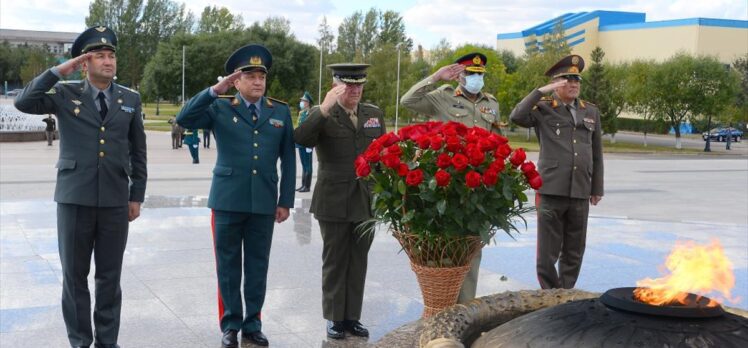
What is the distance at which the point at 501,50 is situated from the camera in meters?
71.5

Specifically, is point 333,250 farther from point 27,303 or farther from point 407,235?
point 27,303

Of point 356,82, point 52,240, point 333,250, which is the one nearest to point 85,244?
point 333,250

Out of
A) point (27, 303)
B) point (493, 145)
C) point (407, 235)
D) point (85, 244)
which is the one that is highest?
point (493, 145)

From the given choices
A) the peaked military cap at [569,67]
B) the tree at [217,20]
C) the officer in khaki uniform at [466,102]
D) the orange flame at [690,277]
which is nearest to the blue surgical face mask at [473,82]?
the officer in khaki uniform at [466,102]

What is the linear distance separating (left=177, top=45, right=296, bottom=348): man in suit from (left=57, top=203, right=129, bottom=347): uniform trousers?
586 millimetres

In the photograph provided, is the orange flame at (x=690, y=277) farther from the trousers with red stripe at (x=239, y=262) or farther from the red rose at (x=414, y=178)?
the trousers with red stripe at (x=239, y=262)

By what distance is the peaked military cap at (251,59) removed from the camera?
14.8 feet

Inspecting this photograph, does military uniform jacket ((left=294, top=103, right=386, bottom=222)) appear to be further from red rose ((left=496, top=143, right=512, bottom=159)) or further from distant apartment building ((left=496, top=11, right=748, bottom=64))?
distant apartment building ((left=496, top=11, right=748, bottom=64))

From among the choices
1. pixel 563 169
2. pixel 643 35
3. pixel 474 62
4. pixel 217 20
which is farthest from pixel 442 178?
pixel 217 20

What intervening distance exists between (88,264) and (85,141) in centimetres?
69

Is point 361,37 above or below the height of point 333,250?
above

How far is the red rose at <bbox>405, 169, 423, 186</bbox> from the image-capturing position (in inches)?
126

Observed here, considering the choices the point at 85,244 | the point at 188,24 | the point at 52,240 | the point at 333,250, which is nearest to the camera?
the point at 85,244

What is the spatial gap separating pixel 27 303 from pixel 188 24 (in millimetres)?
78225
